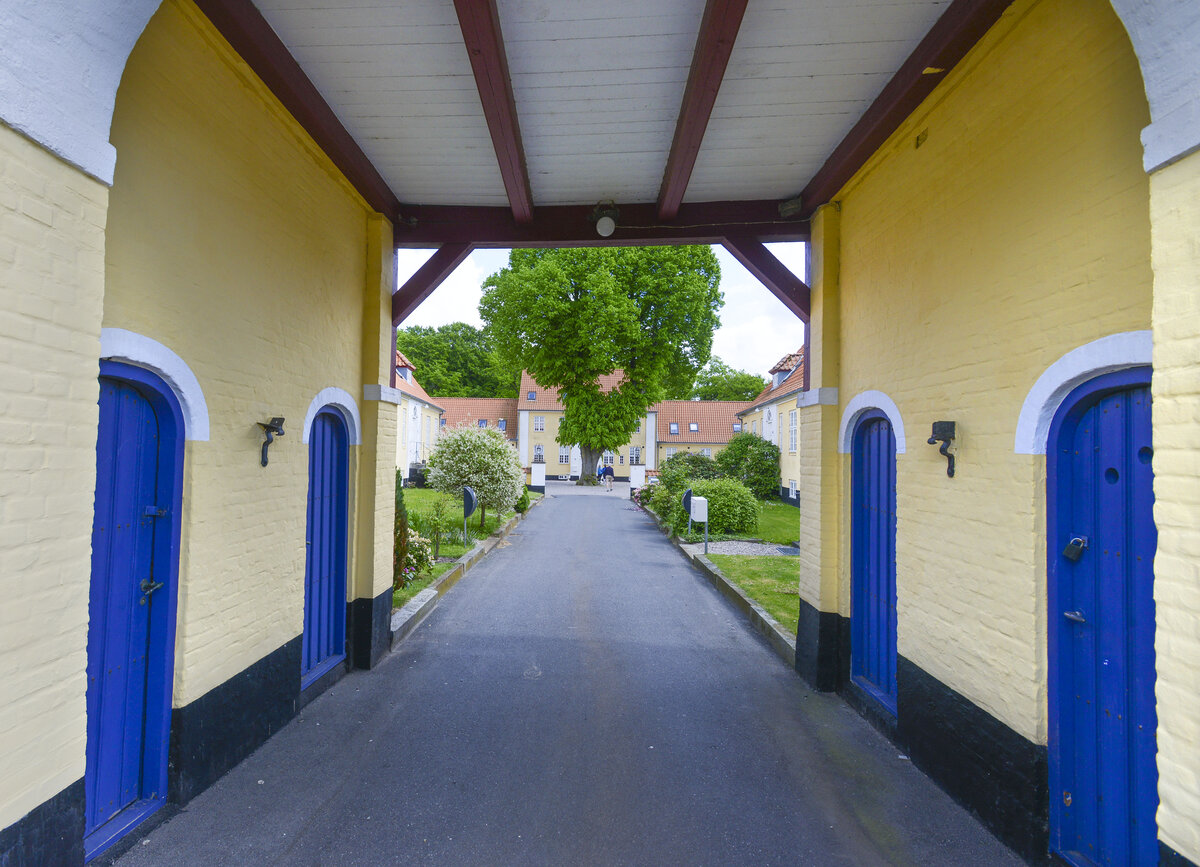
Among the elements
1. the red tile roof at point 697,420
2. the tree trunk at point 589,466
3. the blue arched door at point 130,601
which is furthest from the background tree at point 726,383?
the blue arched door at point 130,601

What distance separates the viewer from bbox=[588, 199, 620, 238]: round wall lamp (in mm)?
5820

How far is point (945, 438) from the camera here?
12.0 feet

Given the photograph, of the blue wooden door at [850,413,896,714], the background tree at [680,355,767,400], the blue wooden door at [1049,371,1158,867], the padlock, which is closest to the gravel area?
the blue wooden door at [850,413,896,714]

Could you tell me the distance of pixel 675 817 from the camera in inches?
136

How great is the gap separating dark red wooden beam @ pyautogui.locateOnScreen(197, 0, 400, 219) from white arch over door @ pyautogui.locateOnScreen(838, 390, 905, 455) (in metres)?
4.68

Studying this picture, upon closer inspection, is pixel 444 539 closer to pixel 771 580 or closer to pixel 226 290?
pixel 771 580

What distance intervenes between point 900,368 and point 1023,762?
100 inches

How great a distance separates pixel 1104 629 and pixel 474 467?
11.9 m

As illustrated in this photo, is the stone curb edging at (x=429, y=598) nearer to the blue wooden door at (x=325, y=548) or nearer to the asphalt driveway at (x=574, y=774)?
the asphalt driveway at (x=574, y=774)

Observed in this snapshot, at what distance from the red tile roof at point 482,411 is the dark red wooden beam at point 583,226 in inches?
1554

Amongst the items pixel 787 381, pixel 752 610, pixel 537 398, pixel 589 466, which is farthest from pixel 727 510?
pixel 537 398

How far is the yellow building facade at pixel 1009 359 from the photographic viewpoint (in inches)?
82.4

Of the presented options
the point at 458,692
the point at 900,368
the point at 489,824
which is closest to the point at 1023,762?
A: the point at 900,368

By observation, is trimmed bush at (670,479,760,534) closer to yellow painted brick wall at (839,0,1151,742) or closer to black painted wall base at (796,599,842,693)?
black painted wall base at (796,599,842,693)
